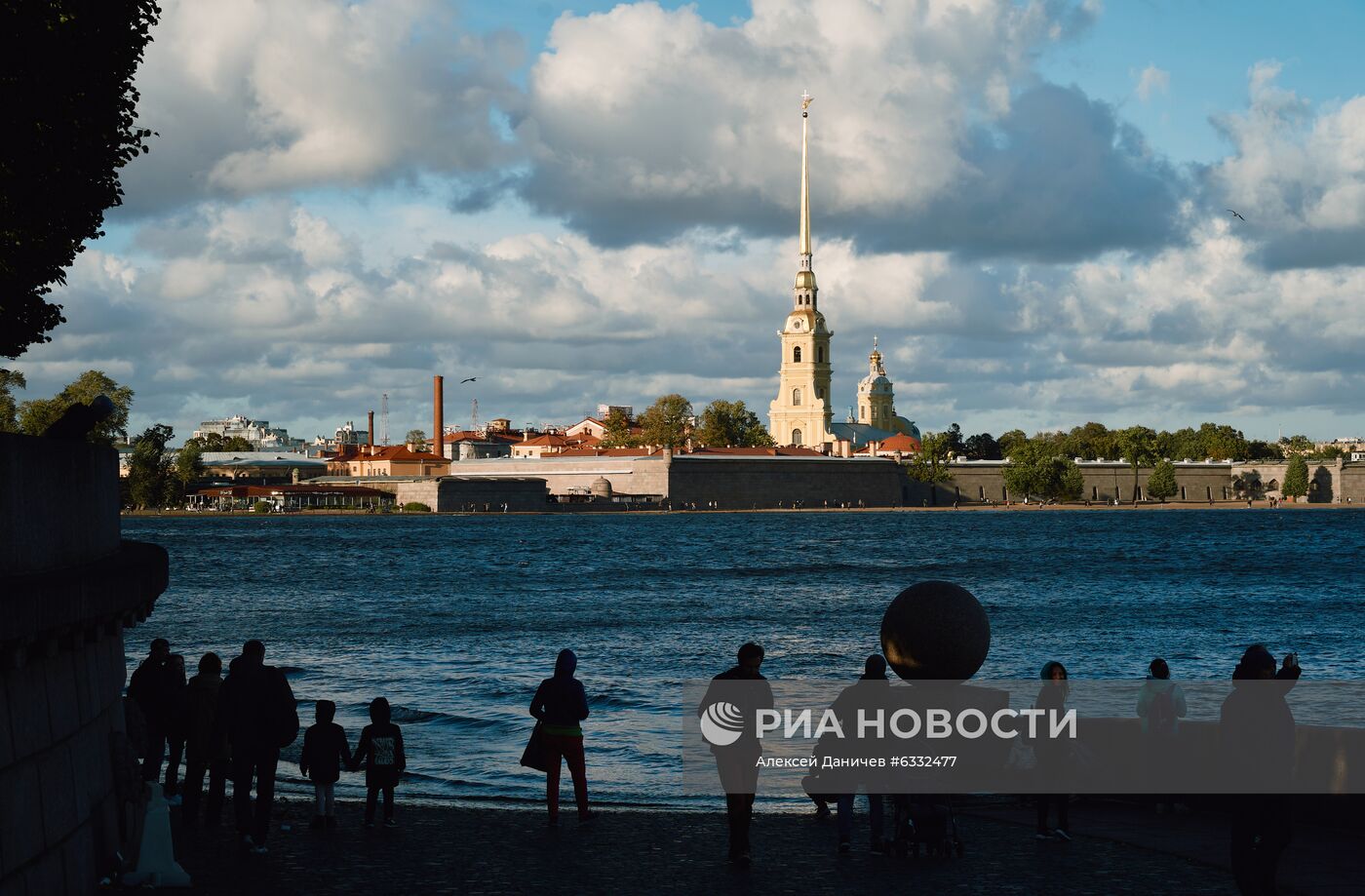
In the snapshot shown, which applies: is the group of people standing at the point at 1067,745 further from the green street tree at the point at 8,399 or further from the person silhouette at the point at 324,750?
the green street tree at the point at 8,399

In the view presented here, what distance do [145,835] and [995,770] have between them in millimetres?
6775

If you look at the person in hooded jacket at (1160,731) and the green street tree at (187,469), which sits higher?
the green street tree at (187,469)

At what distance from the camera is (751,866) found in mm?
10508

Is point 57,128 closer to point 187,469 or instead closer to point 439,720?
point 439,720

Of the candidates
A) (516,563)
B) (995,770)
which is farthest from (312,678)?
(516,563)

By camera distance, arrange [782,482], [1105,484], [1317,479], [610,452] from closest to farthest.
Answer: [782,482], [610,452], [1105,484], [1317,479]

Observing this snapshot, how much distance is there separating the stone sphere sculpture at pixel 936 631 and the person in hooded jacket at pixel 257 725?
4039 mm

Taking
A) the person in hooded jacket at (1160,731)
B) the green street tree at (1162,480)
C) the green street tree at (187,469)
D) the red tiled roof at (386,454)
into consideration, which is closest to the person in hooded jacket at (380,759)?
the person in hooded jacket at (1160,731)

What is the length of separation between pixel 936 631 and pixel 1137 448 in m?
167

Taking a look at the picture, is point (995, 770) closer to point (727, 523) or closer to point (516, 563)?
point (516, 563)

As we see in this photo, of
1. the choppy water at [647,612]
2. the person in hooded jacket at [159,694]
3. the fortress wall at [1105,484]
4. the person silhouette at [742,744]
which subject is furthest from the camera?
the fortress wall at [1105,484]

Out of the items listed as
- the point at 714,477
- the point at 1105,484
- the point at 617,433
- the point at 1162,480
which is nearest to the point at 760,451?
the point at 714,477

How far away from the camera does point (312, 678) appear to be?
89.7 ft

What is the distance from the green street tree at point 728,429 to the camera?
177 meters
